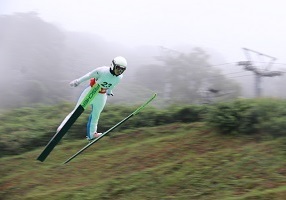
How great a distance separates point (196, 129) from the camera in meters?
10.8

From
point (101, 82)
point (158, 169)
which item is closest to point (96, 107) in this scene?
point (101, 82)

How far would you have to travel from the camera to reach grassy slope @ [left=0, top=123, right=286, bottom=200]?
27.5ft

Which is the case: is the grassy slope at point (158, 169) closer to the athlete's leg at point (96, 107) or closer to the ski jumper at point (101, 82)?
the athlete's leg at point (96, 107)

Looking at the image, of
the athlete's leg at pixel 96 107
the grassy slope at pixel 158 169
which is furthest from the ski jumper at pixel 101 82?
the grassy slope at pixel 158 169

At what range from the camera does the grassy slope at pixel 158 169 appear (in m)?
8.38

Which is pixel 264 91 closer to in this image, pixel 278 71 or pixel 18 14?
pixel 278 71

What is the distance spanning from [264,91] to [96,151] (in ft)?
18.0

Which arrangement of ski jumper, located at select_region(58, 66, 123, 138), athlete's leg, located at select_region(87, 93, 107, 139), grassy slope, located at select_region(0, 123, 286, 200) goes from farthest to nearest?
grassy slope, located at select_region(0, 123, 286, 200) → athlete's leg, located at select_region(87, 93, 107, 139) → ski jumper, located at select_region(58, 66, 123, 138)

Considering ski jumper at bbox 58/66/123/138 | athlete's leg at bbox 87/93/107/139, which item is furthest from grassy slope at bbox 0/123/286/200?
ski jumper at bbox 58/66/123/138

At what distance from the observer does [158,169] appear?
920 cm

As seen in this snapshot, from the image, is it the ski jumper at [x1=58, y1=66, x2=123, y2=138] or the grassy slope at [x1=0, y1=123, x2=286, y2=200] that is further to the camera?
the grassy slope at [x1=0, y1=123, x2=286, y2=200]

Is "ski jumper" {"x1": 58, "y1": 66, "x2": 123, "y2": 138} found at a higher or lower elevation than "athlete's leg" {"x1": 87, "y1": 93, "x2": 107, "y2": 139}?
higher

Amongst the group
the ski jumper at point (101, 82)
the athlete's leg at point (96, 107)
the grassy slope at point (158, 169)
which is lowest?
the grassy slope at point (158, 169)

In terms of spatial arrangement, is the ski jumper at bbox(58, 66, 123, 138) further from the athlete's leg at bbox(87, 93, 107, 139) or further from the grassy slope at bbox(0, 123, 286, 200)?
the grassy slope at bbox(0, 123, 286, 200)
